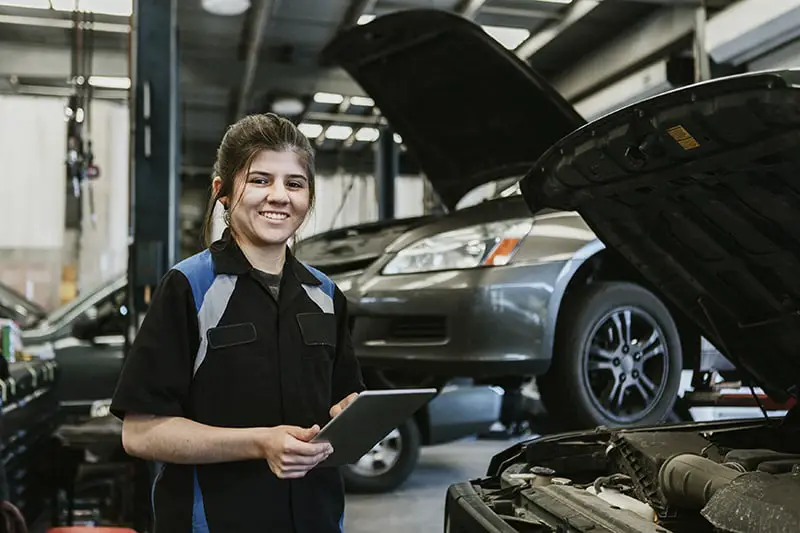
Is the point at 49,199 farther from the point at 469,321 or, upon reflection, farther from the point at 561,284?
the point at 561,284

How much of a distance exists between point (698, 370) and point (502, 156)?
134cm

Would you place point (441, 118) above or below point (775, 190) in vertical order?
above

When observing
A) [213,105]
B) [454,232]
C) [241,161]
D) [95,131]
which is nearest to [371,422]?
[241,161]

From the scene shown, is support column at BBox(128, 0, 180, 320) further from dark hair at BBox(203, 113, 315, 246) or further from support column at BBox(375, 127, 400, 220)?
support column at BBox(375, 127, 400, 220)

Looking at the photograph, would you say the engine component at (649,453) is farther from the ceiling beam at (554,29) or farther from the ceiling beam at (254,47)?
the ceiling beam at (254,47)

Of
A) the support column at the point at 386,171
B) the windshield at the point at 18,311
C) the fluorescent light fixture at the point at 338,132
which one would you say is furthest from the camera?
the fluorescent light fixture at the point at 338,132

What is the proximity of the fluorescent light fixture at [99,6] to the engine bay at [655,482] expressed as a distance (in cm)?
551

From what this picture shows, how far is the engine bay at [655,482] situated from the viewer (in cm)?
122

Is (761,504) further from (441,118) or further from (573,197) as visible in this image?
(441,118)

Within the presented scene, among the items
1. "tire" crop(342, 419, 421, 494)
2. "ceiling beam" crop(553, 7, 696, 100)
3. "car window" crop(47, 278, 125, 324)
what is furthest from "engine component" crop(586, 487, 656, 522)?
"ceiling beam" crop(553, 7, 696, 100)

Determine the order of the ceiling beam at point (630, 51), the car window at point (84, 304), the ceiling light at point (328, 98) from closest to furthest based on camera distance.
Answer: the car window at point (84, 304)
the ceiling beam at point (630, 51)
the ceiling light at point (328, 98)

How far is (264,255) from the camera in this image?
51.6 inches

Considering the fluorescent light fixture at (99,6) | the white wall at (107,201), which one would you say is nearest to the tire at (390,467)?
the fluorescent light fixture at (99,6)

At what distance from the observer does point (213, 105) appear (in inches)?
375
